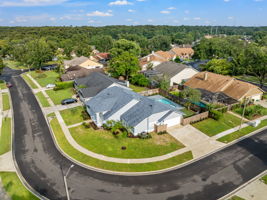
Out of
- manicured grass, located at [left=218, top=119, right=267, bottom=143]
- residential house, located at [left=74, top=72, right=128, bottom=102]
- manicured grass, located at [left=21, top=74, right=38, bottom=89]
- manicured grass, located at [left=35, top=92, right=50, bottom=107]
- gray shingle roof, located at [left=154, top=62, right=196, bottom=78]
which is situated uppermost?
gray shingle roof, located at [left=154, top=62, right=196, bottom=78]

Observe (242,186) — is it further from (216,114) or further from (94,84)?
(94,84)

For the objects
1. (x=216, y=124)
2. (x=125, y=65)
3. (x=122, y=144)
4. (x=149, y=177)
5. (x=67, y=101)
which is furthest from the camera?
(x=125, y=65)

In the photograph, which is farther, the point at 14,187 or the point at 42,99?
the point at 42,99

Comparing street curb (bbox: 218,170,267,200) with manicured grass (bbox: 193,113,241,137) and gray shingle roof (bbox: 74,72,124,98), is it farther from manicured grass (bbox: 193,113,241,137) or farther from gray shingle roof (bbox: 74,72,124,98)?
gray shingle roof (bbox: 74,72,124,98)

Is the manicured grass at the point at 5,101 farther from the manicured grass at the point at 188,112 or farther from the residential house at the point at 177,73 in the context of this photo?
the manicured grass at the point at 188,112

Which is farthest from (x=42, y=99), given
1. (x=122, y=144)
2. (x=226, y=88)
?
Result: (x=226, y=88)

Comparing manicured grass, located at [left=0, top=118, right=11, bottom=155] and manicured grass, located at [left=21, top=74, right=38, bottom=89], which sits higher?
manicured grass, located at [left=21, top=74, right=38, bottom=89]

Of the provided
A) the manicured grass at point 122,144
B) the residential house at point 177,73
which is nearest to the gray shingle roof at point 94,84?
the manicured grass at point 122,144

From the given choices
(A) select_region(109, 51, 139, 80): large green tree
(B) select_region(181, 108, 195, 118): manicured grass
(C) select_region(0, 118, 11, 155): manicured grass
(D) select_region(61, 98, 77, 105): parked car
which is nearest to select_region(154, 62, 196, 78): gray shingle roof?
(A) select_region(109, 51, 139, 80): large green tree
